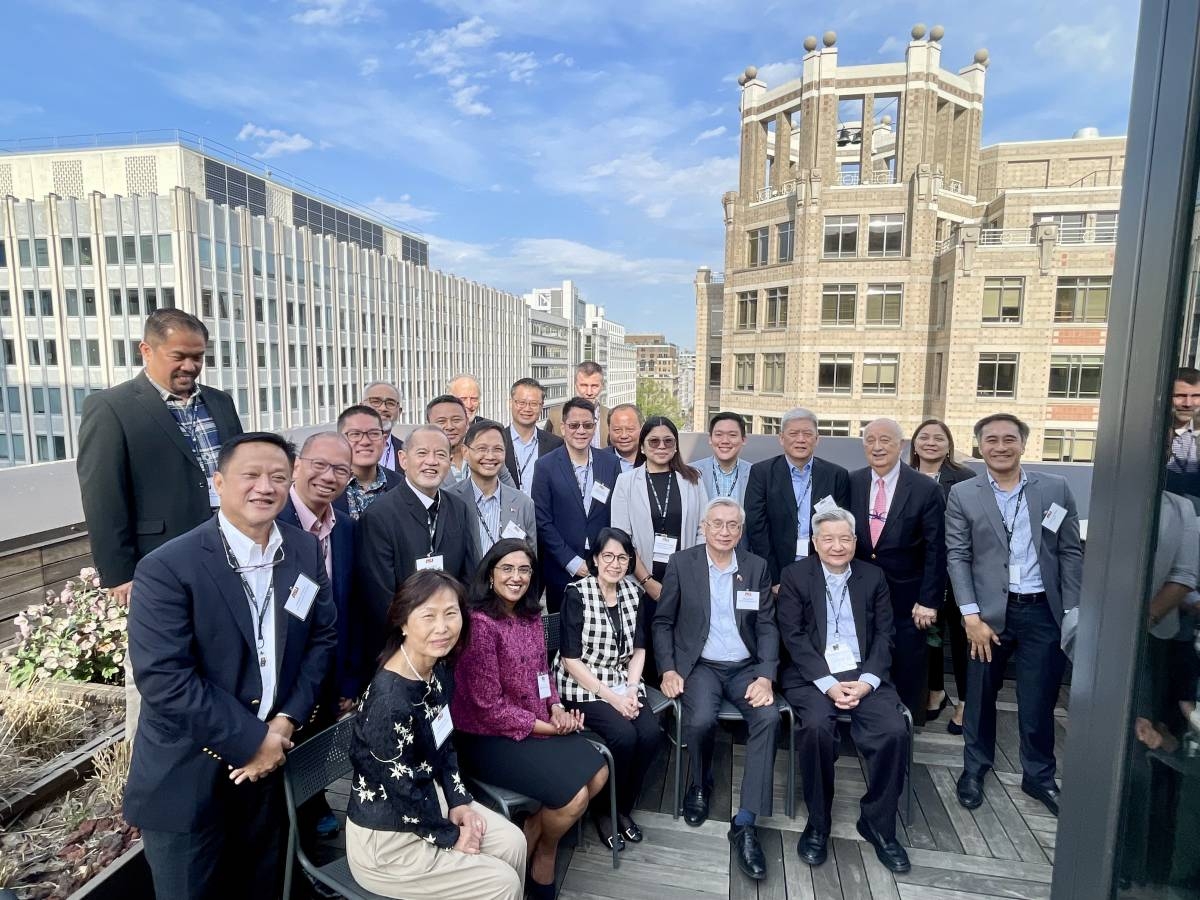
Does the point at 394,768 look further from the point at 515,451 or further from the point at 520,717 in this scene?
the point at 515,451

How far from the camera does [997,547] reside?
3.25 meters

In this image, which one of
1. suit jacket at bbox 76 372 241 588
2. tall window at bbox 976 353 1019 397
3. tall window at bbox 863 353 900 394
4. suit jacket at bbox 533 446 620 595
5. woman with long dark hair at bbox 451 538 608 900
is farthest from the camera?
tall window at bbox 863 353 900 394

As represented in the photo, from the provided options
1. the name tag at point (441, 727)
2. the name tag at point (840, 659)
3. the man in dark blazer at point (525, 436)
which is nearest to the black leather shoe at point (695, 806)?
the name tag at point (840, 659)

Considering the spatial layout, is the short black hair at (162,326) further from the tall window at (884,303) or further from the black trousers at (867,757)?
the tall window at (884,303)

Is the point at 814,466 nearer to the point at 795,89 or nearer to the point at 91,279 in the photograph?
the point at 795,89

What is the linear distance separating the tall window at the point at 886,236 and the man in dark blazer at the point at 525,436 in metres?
28.0

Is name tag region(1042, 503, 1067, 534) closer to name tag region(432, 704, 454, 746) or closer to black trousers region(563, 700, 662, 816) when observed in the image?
black trousers region(563, 700, 662, 816)

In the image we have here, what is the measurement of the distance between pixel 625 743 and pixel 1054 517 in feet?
7.86

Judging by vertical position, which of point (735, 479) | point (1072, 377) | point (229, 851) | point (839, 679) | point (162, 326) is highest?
point (1072, 377)

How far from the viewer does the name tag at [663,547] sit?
12.4 feet

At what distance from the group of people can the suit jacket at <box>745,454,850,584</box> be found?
0.5 inches

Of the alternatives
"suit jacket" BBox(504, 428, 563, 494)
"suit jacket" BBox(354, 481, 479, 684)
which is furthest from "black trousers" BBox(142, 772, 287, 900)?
"suit jacket" BBox(504, 428, 563, 494)

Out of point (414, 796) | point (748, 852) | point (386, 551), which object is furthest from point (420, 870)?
point (748, 852)

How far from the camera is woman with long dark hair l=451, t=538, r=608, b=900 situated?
258 centimetres
